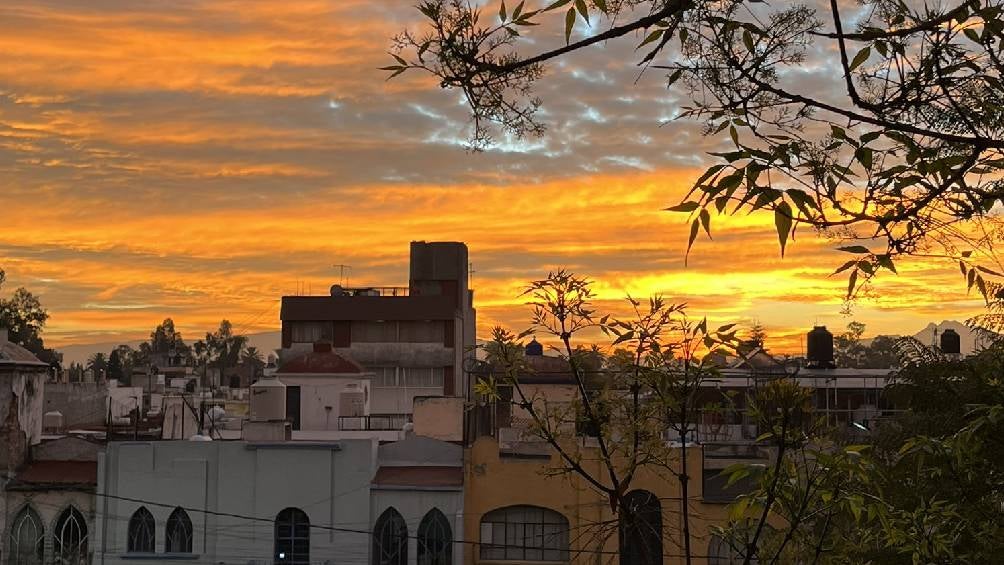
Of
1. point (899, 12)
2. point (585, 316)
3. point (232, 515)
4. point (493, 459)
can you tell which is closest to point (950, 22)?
point (899, 12)

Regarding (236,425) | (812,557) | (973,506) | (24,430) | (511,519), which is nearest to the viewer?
(812,557)

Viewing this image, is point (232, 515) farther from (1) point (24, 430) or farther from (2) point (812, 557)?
(2) point (812, 557)

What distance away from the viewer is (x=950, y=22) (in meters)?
5.93

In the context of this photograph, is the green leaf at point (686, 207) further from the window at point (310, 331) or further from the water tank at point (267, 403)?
the window at point (310, 331)

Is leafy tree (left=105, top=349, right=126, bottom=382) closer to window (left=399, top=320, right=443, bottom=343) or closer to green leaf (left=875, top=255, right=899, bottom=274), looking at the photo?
window (left=399, top=320, right=443, bottom=343)

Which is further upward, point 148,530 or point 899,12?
point 899,12

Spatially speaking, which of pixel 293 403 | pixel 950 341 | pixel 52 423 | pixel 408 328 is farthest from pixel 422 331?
pixel 52 423

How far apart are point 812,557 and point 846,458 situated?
32.8 inches

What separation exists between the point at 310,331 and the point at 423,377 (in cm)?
795

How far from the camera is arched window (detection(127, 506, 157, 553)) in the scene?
30.7 metres

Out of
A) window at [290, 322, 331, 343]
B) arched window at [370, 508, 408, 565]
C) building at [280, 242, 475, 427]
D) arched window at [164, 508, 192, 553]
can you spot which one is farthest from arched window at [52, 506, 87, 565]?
window at [290, 322, 331, 343]

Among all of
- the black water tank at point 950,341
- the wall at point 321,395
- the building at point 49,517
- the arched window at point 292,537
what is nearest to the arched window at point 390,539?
the arched window at point 292,537

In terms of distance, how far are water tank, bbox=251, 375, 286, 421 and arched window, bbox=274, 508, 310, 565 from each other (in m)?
3.73

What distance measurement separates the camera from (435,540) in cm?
2977
